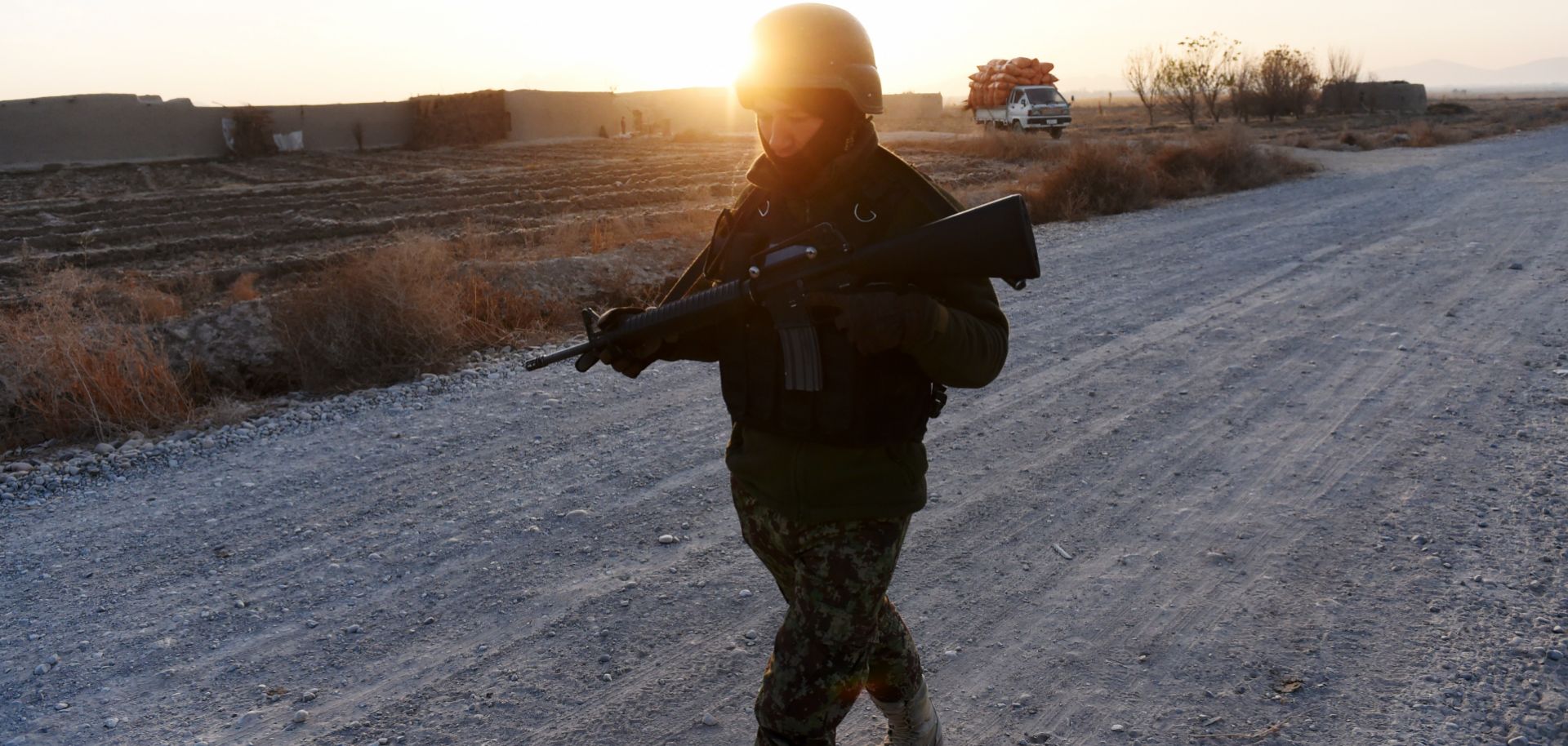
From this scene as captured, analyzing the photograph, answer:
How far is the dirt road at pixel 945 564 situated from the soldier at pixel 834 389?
2.79ft

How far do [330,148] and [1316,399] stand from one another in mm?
40625

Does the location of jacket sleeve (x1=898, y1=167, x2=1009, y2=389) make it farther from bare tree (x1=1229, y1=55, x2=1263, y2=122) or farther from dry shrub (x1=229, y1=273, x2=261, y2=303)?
bare tree (x1=1229, y1=55, x2=1263, y2=122)

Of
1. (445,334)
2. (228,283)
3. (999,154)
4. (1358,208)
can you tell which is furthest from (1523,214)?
(999,154)

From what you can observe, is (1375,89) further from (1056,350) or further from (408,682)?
(408,682)

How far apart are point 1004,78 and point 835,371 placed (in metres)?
38.3

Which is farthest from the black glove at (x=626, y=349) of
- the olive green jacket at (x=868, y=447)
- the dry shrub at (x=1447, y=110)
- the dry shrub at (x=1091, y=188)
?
the dry shrub at (x=1447, y=110)

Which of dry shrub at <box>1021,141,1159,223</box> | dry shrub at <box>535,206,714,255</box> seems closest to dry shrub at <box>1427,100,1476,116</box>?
dry shrub at <box>1021,141,1159,223</box>

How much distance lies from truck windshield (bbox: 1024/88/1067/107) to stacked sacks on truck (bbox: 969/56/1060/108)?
241 centimetres

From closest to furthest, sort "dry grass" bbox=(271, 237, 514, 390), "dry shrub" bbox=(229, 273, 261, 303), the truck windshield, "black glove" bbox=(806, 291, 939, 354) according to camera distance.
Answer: "black glove" bbox=(806, 291, 939, 354)
"dry grass" bbox=(271, 237, 514, 390)
"dry shrub" bbox=(229, 273, 261, 303)
the truck windshield

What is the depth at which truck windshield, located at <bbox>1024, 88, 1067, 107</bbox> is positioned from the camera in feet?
112

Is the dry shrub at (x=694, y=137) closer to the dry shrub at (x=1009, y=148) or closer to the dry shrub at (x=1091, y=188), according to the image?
the dry shrub at (x=1009, y=148)

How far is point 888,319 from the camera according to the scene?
1795 millimetres

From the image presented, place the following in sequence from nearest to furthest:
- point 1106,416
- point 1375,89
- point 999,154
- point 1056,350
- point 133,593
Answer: point 133,593
point 1106,416
point 1056,350
point 999,154
point 1375,89

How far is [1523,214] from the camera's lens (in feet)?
35.6
